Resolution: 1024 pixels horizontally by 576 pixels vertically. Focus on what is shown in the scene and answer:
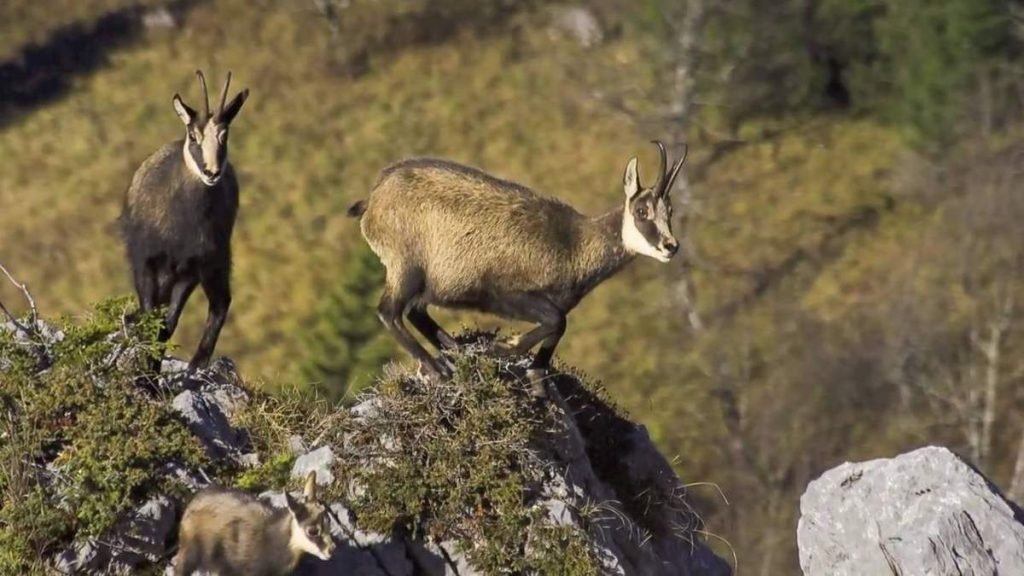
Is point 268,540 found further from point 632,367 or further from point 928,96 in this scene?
point 928,96

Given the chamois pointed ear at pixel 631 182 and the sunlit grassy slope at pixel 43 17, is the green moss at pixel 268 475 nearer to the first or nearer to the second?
the chamois pointed ear at pixel 631 182

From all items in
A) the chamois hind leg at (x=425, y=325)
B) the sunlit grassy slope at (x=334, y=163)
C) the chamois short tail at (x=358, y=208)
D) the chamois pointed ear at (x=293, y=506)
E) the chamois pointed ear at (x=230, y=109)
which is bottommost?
the sunlit grassy slope at (x=334, y=163)

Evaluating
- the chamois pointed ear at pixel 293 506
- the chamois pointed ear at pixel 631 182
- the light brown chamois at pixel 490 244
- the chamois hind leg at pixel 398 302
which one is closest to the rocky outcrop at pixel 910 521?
the light brown chamois at pixel 490 244

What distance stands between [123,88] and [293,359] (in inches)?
657

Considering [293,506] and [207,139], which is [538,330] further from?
[207,139]

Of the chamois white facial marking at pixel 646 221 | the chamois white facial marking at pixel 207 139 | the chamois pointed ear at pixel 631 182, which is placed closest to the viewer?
the chamois white facial marking at pixel 646 221

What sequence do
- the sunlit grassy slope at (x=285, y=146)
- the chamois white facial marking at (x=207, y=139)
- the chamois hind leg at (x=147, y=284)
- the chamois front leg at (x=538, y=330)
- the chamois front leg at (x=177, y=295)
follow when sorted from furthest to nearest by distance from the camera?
the sunlit grassy slope at (x=285, y=146) < the chamois front leg at (x=177, y=295) < the chamois hind leg at (x=147, y=284) < the chamois white facial marking at (x=207, y=139) < the chamois front leg at (x=538, y=330)

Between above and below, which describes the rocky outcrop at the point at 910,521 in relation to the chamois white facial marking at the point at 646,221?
below

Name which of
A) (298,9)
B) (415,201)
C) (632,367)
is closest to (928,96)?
(632,367)

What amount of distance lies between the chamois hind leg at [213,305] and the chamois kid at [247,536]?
3327mm

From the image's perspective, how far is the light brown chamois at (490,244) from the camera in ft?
37.9

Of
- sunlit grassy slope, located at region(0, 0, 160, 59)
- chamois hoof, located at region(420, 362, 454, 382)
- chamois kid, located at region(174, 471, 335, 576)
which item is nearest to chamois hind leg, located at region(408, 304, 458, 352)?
chamois hoof, located at region(420, 362, 454, 382)

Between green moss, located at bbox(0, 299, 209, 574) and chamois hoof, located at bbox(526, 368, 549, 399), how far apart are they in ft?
7.06

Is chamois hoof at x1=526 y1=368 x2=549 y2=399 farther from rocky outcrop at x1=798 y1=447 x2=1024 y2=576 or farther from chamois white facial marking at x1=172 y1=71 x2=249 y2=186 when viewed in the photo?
chamois white facial marking at x1=172 y1=71 x2=249 y2=186
